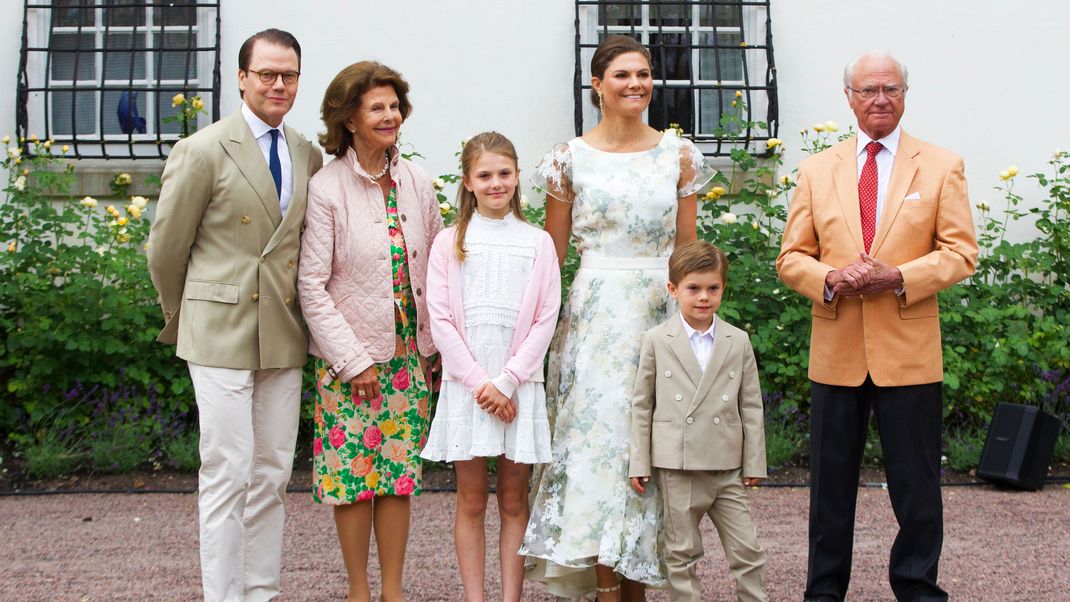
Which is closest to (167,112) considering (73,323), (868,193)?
(73,323)

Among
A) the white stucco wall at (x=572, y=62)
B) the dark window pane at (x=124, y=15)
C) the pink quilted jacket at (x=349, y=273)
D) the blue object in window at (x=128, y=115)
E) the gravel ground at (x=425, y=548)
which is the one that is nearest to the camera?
the pink quilted jacket at (x=349, y=273)

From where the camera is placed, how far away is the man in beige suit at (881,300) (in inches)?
155

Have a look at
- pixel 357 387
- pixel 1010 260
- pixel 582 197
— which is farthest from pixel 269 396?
pixel 1010 260

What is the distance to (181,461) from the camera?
21.7 ft

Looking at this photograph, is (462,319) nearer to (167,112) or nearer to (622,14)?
(622,14)

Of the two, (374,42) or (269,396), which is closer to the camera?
(269,396)

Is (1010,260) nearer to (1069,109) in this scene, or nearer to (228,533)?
(1069,109)

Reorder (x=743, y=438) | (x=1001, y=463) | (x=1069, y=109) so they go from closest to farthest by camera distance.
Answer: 1. (x=743, y=438)
2. (x=1001, y=463)
3. (x=1069, y=109)

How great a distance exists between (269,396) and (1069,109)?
5900 millimetres

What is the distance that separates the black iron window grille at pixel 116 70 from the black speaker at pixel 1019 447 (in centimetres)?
498

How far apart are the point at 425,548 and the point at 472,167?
207cm

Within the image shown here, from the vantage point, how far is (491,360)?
3961mm

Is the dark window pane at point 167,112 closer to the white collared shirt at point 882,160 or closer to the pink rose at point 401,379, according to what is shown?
the pink rose at point 401,379

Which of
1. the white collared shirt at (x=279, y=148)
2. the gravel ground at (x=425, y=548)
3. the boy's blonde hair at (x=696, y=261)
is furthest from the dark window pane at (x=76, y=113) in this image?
the boy's blonde hair at (x=696, y=261)
